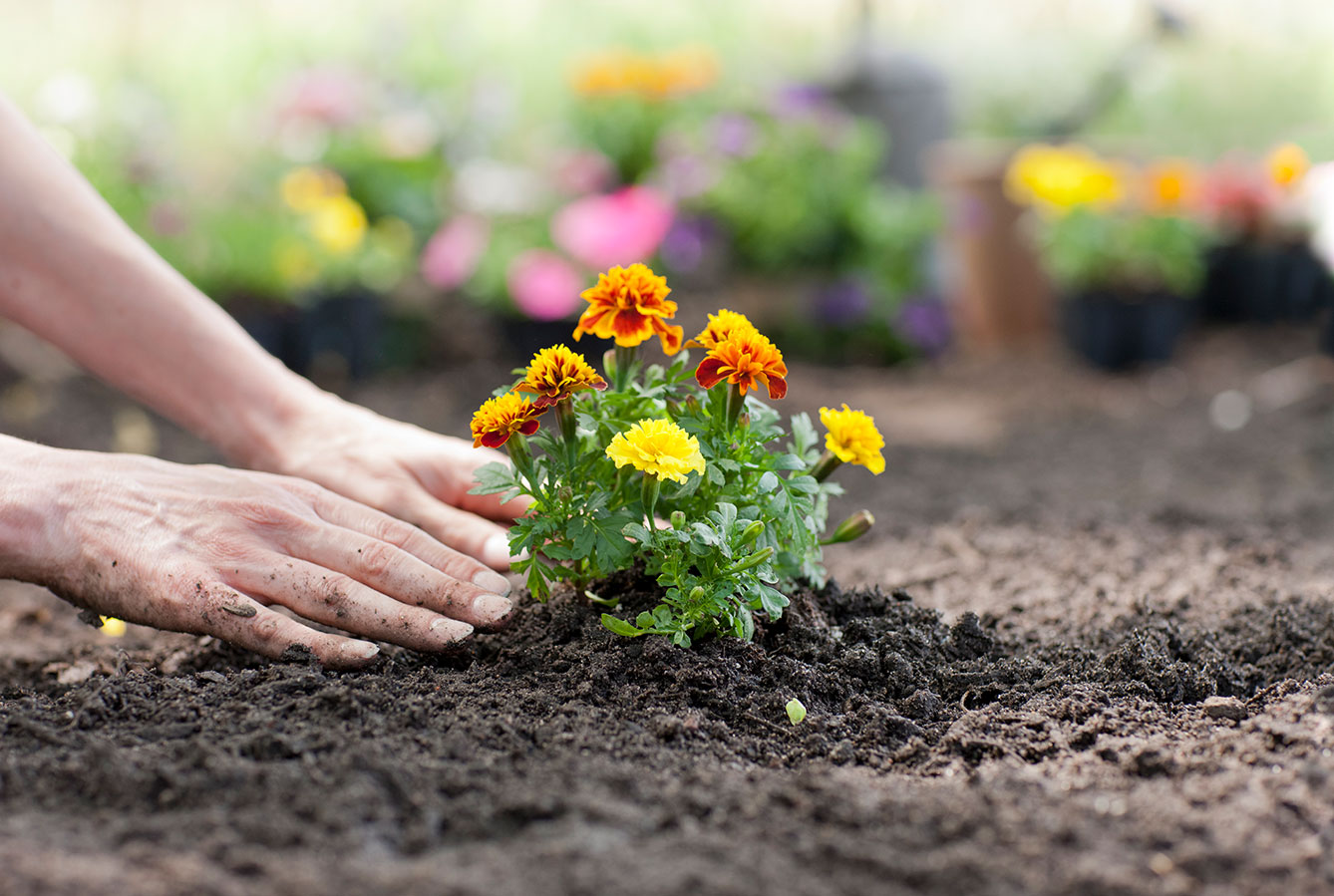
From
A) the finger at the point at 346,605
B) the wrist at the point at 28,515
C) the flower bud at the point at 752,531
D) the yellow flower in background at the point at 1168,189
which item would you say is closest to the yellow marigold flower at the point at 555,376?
the flower bud at the point at 752,531

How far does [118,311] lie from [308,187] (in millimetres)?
3380

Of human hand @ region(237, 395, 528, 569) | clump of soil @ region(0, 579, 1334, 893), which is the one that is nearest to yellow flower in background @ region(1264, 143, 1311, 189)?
clump of soil @ region(0, 579, 1334, 893)

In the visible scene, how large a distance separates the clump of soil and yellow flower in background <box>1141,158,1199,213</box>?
3737 mm

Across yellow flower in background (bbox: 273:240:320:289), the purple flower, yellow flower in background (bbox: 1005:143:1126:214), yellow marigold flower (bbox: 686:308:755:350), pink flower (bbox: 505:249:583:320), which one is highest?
yellow flower in background (bbox: 1005:143:1126:214)

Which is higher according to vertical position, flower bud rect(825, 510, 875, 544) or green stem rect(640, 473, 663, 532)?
flower bud rect(825, 510, 875, 544)

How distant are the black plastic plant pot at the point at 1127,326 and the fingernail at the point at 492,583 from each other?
4.12 meters

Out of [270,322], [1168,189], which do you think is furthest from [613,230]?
[1168,189]

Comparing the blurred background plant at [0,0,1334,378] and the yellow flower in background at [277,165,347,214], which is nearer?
the blurred background plant at [0,0,1334,378]

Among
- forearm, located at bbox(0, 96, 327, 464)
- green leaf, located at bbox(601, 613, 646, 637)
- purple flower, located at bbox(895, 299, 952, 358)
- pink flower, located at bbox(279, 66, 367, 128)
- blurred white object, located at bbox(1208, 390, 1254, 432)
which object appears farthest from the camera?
pink flower, located at bbox(279, 66, 367, 128)

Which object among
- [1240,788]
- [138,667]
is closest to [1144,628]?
[1240,788]

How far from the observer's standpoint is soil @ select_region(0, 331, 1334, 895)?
1.18m

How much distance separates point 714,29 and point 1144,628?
22.5ft

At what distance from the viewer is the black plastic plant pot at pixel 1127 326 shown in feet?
17.1

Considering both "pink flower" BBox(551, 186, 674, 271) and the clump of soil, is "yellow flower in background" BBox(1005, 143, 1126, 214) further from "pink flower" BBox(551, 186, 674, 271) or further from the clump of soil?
the clump of soil
